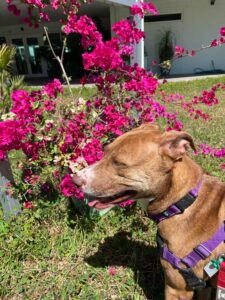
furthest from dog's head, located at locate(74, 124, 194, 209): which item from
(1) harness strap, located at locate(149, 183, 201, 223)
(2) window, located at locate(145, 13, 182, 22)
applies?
(2) window, located at locate(145, 13, 182, 22)

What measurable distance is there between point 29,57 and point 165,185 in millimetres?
22727

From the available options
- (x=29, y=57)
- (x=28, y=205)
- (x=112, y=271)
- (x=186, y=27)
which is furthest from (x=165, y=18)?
(x=112, y=271)

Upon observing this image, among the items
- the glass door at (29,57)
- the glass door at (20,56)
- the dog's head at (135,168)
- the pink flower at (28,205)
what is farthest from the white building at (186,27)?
the dog's head at (135,168)

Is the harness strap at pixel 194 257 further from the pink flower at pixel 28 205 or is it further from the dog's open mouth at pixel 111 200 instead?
the pink flower at pixel 28 205

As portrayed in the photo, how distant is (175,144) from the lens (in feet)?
6.89

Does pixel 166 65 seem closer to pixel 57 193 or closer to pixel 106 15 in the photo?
pixel 57 193

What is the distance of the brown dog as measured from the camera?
218 cm

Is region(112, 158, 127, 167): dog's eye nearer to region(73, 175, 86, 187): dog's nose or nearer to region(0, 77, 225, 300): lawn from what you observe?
region(73, 175, 86, 187): dog's nose

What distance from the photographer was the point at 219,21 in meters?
18.2

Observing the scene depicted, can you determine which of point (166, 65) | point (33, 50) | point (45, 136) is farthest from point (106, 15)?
point (45, 136)

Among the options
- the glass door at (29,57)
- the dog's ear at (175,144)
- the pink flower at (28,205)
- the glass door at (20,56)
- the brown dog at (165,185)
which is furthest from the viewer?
the glass door at (20,56)

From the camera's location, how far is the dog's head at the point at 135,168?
2145mm

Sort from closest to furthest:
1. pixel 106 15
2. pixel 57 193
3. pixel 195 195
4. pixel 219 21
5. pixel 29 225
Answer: pixel 195 195 → pixel 29 225 → pixel 57 193 → pixel 219 21 → pixel 106 15

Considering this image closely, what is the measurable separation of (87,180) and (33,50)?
2247 cm
